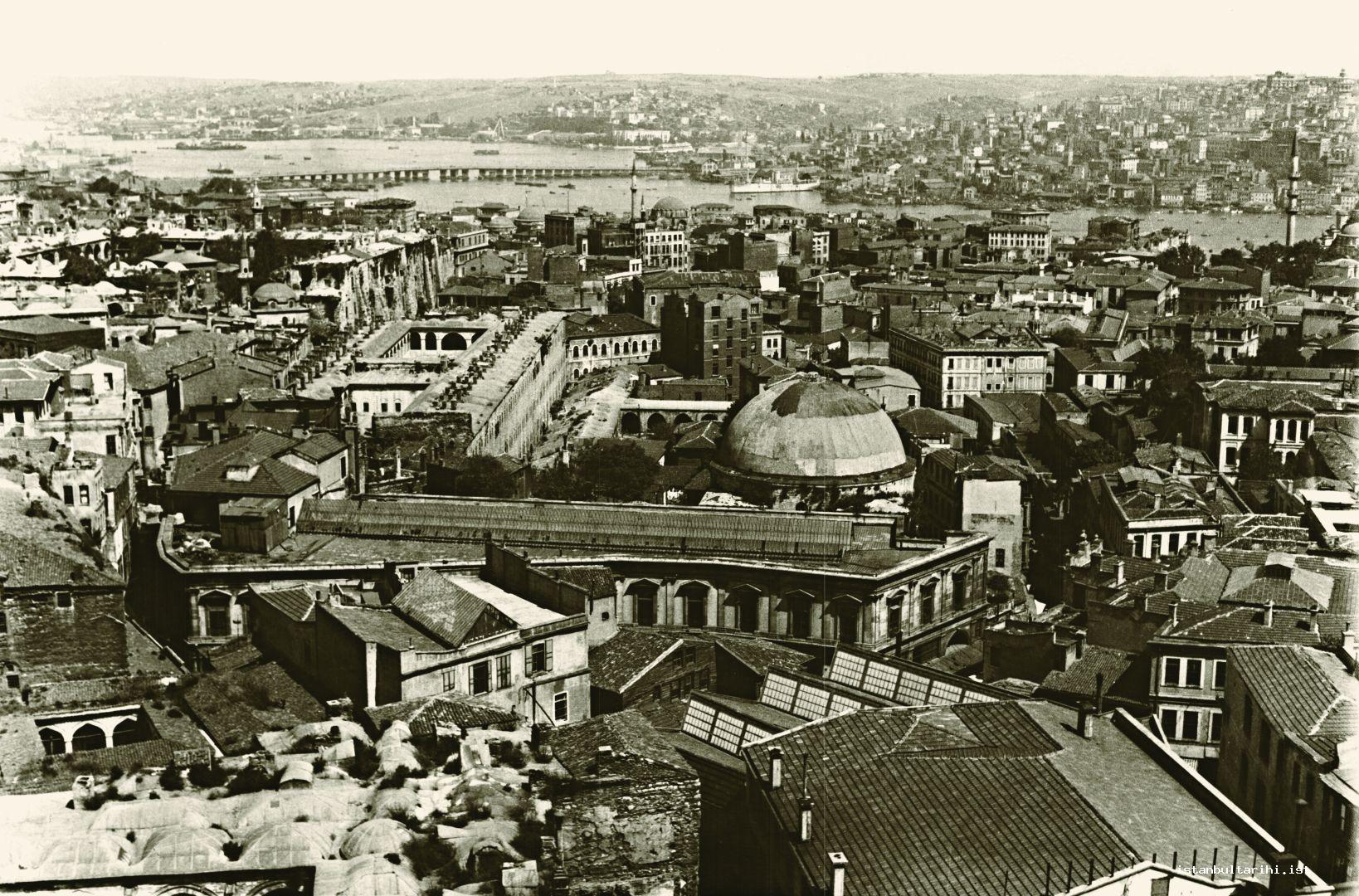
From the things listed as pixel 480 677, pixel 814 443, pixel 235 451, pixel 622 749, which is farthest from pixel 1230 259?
pixel 622 749

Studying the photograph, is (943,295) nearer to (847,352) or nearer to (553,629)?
(847,352)

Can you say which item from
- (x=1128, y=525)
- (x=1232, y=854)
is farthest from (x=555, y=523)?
(x=1232, y=854)

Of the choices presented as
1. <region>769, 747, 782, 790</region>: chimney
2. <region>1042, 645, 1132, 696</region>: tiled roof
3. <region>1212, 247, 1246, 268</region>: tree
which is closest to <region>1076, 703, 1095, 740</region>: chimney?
<region>769, 747, 782, 790</region>: chimney

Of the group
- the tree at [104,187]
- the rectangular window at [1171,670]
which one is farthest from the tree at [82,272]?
the rectangular window at [1171,670]

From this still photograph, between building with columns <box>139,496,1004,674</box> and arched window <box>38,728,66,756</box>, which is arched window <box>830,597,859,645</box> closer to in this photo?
building with columns <box>139,496,1004,674</box>

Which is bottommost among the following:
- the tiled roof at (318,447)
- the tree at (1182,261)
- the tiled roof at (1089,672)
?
the tree at (1182,261)

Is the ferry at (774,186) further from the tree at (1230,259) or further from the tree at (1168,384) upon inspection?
the tree at (1168,384)

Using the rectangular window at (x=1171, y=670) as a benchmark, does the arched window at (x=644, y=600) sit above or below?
below
